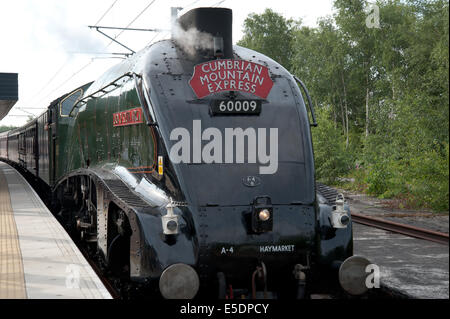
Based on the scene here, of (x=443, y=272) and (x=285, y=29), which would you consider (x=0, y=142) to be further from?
(x=443, y=272)

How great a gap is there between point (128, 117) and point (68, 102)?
529 cm

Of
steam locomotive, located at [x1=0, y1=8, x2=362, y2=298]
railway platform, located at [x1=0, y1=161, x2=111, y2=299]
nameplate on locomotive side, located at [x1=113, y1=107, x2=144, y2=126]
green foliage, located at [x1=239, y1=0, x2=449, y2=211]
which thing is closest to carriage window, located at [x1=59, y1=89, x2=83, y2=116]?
railway platform, located at [x1=0, y1=161, x2=111, y2=299]

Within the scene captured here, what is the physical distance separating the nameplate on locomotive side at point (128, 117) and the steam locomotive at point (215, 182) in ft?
0.04

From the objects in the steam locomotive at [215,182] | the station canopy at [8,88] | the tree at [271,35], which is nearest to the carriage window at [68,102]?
the steam locomotive at [215,182]

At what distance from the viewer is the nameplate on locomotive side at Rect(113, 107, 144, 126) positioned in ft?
18.5

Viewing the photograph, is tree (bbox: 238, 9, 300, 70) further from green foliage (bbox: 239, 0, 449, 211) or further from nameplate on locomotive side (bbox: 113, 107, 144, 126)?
nameplate on locomotive side (bbox: 113, 107, 144, 126)

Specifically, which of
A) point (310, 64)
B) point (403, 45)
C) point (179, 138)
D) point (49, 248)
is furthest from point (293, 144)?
point (310, 64)

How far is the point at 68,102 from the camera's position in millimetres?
10789

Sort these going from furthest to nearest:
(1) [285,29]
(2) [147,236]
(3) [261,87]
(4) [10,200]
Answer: (1) [285,29], (4) [10,200], (3) [261,87], (2) [147,236]

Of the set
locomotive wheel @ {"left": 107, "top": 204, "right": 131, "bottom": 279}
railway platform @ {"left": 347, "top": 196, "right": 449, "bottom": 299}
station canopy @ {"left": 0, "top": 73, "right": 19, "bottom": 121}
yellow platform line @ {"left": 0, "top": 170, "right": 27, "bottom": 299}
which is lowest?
railway platform @ {"left": 347, "top": 196, "right": 449, "bottom": 299}

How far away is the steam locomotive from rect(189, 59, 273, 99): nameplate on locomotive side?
0.04 ft

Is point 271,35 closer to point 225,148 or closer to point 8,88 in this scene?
point 8,88

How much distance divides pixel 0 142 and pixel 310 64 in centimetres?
3182
